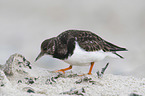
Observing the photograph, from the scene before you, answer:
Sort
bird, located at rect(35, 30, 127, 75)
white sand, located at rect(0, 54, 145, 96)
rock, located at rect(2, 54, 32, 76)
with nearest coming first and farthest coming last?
white sand, located at rect(0, 54, 145, 96), rock, located at rect(2, 54, 32, 76), bird, located at rect(35, 30, 127, 75)

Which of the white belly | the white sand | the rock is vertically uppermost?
the white belly

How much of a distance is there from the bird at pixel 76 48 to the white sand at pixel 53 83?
0.48 metres

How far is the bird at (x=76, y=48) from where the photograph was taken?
Result: 8.03 m

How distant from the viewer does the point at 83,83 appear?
7.61 metres

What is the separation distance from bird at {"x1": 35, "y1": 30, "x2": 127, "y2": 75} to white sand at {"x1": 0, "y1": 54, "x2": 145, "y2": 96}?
0.48 m

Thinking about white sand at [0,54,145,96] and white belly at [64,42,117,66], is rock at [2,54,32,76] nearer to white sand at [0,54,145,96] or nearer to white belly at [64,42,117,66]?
white sand at [0,54,145,96]

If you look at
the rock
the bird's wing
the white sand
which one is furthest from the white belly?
Answer: the rock

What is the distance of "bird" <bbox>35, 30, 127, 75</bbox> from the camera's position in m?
8.03

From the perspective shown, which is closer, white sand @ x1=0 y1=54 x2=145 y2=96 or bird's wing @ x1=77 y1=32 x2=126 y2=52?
white sand @ x1=0 y1=54 x2=145 y2=96

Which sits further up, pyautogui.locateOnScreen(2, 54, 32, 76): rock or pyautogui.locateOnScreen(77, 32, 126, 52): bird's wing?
pyautogui.locateOnScreen(77, 32, 126, 52): bird's wing

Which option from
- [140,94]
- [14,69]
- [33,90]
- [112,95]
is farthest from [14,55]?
[140,94]

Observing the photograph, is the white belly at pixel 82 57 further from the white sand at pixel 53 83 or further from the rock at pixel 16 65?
the rock at pixel 16 65

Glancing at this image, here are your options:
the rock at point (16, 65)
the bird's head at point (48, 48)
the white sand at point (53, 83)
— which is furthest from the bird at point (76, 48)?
the white sand at point (53, 83)

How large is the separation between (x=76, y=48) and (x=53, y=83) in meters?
1.16
